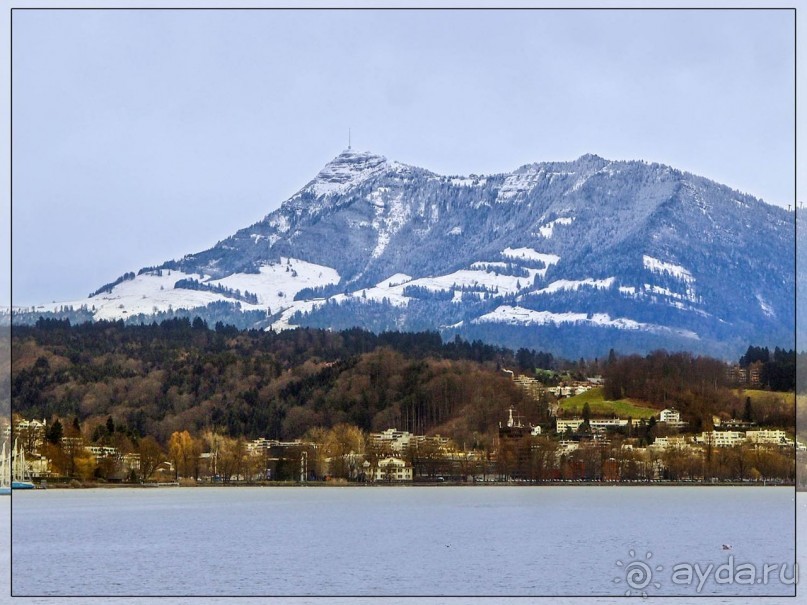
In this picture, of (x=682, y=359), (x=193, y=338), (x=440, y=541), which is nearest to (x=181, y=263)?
(x=193, y=338)

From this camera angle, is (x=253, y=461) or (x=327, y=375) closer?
(x=253, y=461)

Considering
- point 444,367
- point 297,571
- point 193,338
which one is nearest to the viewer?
point 297,571

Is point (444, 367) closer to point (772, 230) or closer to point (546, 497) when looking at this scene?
point (546, 497)

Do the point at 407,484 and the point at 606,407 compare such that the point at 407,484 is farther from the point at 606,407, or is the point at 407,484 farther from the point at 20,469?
the point at 20,469

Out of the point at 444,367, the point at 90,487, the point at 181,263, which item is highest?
the point at 181,263

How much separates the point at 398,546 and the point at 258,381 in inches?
3116

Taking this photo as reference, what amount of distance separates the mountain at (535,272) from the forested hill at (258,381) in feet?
43.2

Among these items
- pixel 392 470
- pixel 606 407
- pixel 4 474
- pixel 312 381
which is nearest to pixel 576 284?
pixel 606 407

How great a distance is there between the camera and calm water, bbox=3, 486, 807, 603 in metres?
30.1

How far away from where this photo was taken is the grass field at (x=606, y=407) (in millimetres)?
107188

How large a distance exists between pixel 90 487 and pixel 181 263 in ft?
307

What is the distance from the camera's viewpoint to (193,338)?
425ft

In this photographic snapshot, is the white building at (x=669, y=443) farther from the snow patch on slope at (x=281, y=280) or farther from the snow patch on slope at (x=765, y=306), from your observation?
the snow patch on slope at (x=281, y=280)

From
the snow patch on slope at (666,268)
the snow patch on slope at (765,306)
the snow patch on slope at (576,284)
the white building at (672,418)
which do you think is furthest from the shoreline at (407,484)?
the snow patch on slope at (666,268)
